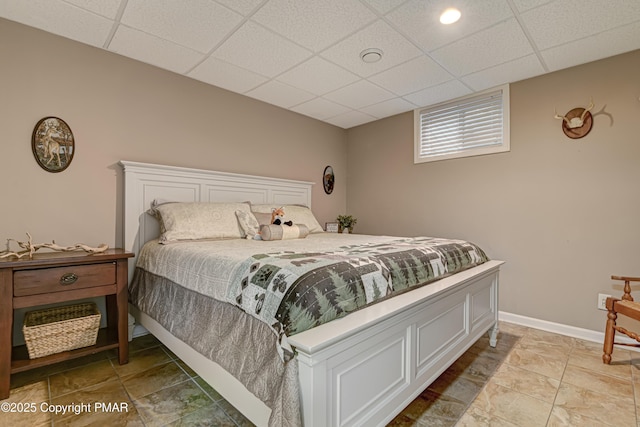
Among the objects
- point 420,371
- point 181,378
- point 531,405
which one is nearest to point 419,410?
point 420,371

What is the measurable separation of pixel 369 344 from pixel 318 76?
2.50 meters

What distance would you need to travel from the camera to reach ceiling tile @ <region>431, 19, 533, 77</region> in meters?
2.18

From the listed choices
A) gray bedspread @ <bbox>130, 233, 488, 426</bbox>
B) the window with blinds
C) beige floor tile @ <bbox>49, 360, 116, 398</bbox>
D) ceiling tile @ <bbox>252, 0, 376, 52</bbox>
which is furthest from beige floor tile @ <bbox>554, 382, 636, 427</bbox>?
beige floor tile @ <bbox>49, 360, 116, 398</bbox>

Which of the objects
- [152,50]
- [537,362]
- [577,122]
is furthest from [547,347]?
[152,50]

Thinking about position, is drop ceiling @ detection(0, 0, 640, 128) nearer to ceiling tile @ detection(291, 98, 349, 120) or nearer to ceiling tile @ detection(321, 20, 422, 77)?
ceiling tile @ detection(321, 20, 422, 77)

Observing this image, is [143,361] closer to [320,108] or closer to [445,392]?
[445,392]

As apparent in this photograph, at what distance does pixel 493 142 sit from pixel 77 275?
3820mm

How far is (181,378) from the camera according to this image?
1952 millimetres

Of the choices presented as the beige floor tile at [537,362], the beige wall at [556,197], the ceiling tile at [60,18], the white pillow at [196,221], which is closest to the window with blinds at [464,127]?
the beige wall at [556,197]

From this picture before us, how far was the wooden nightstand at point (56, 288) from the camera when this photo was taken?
5.66 ft

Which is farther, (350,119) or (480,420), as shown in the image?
(350,119)

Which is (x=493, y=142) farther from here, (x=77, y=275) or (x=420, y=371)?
(x=77, y=275)

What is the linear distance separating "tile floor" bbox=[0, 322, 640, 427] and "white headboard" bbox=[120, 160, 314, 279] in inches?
35.4

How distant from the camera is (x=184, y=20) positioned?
207 centimetres
